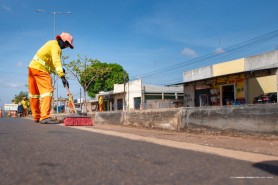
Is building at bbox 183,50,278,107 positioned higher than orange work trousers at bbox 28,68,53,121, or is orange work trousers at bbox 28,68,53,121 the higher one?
building at bbox 183,50,278,107

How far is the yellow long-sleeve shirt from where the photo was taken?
23.7 ft

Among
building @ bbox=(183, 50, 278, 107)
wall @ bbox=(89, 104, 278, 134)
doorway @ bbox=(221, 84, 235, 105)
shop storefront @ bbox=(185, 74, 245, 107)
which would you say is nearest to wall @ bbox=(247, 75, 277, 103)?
building @ bbox=(183, 50, 278, 107)

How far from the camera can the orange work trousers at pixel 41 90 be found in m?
7.07

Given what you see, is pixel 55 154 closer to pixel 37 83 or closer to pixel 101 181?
pixel 101 181

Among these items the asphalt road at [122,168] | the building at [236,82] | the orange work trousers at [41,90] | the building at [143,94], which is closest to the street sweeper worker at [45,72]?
the orange work trousers at [41,90]

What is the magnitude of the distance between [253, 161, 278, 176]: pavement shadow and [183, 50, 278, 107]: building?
63.1 feet

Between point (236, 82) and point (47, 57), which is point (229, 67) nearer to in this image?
point (236, 82)

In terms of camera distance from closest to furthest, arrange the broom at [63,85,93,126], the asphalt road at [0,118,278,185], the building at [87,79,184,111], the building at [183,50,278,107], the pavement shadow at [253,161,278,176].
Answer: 1. the asphalt road at [0,118,278,185]
2. the pavement shadow at [253,161,278,176]
3. the broom at [63,85,93,126]
4. the building at [183,50,278,107]
5. the building at [87,79,184,111]

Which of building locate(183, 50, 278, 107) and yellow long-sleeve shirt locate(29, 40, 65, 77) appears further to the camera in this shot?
building locate(183, 50, 278, 107)

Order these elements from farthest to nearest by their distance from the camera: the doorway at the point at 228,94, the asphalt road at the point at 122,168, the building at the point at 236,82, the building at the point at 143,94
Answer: the building at the point at 143,94
the doorway at the point at 228,94
the building at the point at 236,82
the asphalt road at the point at 122,168

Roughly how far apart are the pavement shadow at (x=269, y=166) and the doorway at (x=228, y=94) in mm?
22249

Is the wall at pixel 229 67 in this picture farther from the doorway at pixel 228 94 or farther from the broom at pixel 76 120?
the broom at pixel 76 120

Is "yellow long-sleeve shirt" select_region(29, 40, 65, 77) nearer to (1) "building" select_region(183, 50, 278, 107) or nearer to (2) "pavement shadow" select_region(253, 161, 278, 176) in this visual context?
(2) "pavement shadow" select_region(253, 161, 278, 176)

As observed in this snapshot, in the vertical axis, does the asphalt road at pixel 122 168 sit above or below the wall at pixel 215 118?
below
